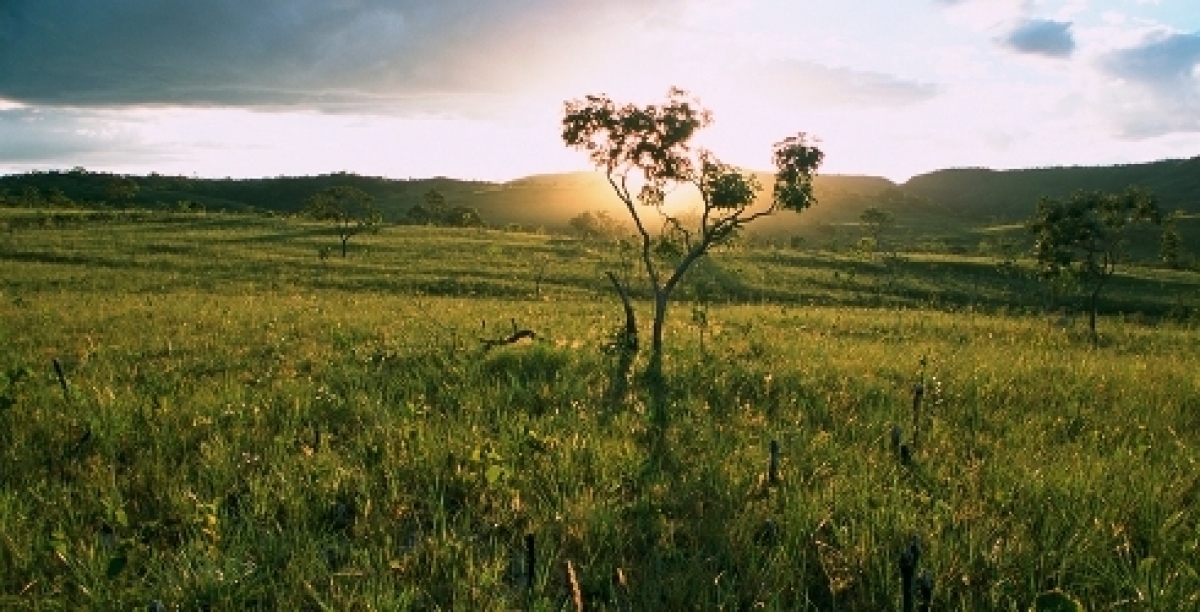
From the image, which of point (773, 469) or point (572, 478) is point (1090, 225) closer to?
point (773, 469)

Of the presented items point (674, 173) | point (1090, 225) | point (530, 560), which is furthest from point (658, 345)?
point (1090, 225)

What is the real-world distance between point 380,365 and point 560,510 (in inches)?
304

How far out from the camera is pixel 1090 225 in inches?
1266

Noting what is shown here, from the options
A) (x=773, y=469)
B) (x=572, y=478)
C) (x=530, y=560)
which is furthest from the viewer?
(x=572, y=478)

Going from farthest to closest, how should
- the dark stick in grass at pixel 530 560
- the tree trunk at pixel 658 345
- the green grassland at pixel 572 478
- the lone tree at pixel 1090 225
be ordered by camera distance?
the lone tree at pixel 1090 225, the tree trunk at pixel 658 345, the green grassland at pixel 572 478, the dark stick in grass at pixel 530 560

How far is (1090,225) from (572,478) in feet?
108

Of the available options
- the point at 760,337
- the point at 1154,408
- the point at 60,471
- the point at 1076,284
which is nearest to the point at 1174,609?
the point at 1154,408

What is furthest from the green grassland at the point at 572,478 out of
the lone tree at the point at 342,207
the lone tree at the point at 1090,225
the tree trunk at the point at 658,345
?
the lone tree at the point at 342,207

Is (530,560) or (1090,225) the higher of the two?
(1090,225)

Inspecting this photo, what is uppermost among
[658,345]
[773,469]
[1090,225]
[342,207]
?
[342,207]

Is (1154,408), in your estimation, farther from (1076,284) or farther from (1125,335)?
(1076,284)

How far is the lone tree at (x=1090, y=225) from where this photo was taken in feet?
98.0

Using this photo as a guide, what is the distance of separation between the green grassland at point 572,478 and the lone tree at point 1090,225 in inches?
682

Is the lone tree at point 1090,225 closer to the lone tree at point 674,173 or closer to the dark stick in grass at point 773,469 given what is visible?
the lone tree at point 674,173
